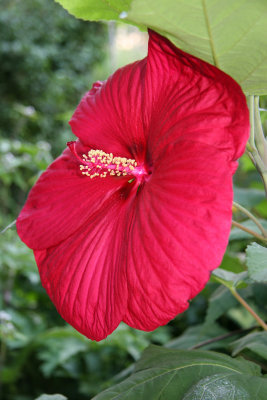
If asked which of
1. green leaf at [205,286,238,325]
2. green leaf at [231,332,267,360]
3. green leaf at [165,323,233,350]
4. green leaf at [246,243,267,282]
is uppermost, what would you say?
green leaf at [246,243,267,282]

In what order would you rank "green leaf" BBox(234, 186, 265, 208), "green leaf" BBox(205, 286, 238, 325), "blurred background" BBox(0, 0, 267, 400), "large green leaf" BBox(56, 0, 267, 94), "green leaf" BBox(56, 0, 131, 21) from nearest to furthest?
"large green leaf" BBox(56, 0, 267, 94)
"green leaf" BBox(56, 0, 131, 21)
"green leaf" BBox(205, 286, 238, 325)
"green leaf" BBox(234, 186, 265, 208)
"blurred background" BBox(0, 0, 267, 400)

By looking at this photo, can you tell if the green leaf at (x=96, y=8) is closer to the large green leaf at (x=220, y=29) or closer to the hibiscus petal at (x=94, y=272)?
the large green leaf at (x=220, y=29)

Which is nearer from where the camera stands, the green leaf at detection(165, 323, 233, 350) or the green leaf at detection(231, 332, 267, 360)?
the green leaf at detection(231, 332, 267, 360)

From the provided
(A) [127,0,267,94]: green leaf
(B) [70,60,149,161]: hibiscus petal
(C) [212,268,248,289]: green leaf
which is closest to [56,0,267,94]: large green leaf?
(A) [127,0,267,94]: green leaf

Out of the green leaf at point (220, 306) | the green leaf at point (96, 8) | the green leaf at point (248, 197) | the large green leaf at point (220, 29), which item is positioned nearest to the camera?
the large green leaf at point (220, 29)

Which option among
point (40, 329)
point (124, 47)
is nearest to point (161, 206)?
point (40, 329)

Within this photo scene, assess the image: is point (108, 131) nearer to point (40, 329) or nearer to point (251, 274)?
point (251, 274)

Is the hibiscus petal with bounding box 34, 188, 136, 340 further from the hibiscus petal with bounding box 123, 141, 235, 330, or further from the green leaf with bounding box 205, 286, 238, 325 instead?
the green leaf with bounding box 205, 286, 238, 325

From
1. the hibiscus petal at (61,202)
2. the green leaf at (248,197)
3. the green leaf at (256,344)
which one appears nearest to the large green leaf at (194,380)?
the green leaf at (256,344)
